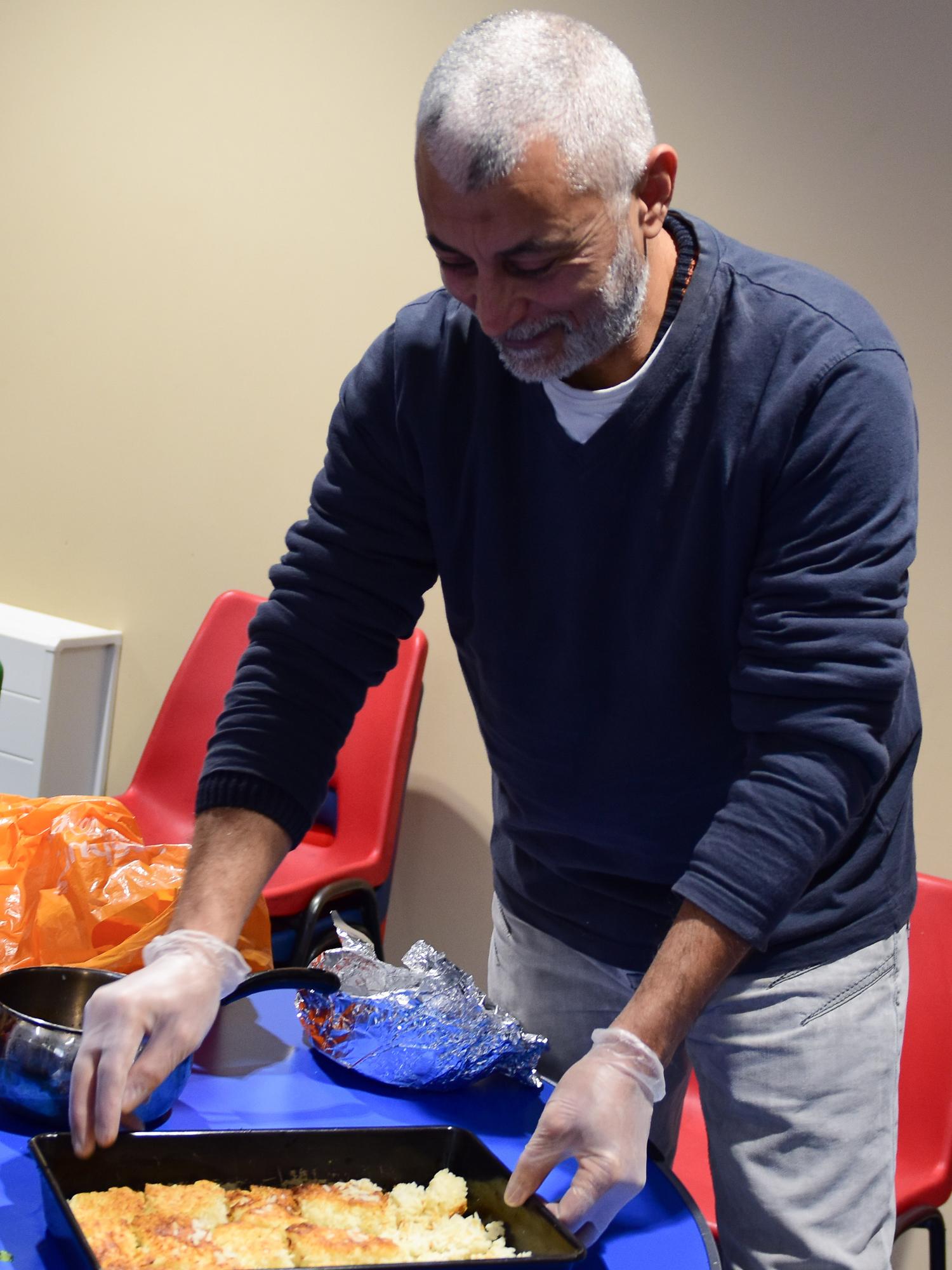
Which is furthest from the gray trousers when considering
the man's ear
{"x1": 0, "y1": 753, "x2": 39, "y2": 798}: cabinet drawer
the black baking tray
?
{"x1": 0, "y1": 753, "x2": 39, "y2": 798}: cabinet drawer

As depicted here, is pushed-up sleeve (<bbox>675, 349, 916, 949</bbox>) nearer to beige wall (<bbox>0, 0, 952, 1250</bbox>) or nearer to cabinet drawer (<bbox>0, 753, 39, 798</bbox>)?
beige wall (<bbox>0, 0, 952, 1250</bbox>)

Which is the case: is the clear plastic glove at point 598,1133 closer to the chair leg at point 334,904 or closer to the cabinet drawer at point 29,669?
the chair leg at point 334,904

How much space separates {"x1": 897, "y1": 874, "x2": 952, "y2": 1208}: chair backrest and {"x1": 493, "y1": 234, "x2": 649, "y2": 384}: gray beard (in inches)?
40.9

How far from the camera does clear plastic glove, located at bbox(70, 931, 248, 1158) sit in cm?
87

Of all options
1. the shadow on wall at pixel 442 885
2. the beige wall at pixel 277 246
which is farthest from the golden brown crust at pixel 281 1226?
the shadow on wall at pixel 442 885

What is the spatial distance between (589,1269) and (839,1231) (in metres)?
0.35

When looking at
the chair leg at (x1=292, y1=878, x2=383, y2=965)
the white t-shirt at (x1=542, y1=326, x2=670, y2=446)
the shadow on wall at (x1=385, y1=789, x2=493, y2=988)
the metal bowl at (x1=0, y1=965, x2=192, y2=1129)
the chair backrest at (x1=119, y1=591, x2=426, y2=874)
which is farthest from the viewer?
the shadow on wall at (x1=385, y1=789, x2=493, y2=988)

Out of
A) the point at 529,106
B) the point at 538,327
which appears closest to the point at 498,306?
the point at 538,327

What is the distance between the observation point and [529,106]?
95cm

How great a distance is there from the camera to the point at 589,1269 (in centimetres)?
87

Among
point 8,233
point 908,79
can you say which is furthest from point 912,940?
point 8,233

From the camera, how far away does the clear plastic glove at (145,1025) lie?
874 mm

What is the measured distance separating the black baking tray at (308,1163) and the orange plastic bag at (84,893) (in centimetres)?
39

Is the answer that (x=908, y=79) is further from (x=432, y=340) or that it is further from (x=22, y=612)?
(x=22, y=612)
